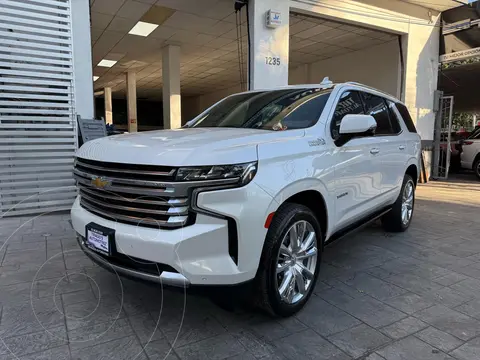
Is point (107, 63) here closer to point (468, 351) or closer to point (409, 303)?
point (409, 303)

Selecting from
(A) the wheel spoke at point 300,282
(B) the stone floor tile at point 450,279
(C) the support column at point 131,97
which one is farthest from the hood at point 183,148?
(C) the support column at point 131,97

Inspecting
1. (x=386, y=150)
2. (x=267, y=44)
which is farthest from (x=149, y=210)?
(x=267, y=44)

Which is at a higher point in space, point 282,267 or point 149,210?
point 149,210

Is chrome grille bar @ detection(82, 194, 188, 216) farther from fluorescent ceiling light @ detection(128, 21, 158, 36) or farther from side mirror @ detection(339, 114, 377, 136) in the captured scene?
fluorescent ceiling light @ detection(128, 21, 158, 36)

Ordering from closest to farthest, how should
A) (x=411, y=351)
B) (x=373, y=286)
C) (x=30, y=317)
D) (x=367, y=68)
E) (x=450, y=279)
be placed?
(x=411, y=351)
(x=30, y=317)
(x=373, y=286)
(x=450, y=279)
(x=367, y=68)

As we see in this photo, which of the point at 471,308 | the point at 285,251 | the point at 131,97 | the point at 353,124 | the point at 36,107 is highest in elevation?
the point at 131,97

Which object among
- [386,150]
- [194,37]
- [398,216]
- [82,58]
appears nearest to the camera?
[386,150]

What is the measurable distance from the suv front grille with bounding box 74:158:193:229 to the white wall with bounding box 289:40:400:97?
10.3 metres

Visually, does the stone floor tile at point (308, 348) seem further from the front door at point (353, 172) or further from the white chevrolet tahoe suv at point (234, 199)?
the front door at point (353, 172)

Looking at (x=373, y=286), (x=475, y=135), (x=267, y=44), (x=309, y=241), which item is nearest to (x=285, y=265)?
(x=309, y=241)

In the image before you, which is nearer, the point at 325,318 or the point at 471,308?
the point at 325,318

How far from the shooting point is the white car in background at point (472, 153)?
11.9 meters

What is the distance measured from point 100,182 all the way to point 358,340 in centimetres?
203

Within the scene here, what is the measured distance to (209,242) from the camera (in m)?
2.14
